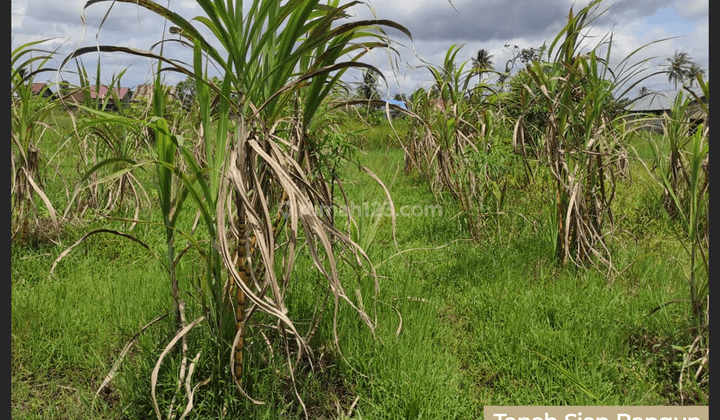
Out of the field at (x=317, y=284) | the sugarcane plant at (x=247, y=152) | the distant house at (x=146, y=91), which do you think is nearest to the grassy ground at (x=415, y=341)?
the field at (x=317, y=284)

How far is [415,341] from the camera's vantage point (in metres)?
1.63

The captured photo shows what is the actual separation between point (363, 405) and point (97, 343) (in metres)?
0.95

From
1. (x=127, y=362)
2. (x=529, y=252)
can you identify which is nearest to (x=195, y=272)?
(x=127, y=362)

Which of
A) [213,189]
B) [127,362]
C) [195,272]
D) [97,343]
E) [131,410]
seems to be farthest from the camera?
[195,272]

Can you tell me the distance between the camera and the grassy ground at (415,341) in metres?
1.37

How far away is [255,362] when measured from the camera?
52.2 inches

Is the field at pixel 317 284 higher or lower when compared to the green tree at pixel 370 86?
lower

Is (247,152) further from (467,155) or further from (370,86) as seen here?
(467,155)

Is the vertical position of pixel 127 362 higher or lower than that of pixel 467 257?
lower

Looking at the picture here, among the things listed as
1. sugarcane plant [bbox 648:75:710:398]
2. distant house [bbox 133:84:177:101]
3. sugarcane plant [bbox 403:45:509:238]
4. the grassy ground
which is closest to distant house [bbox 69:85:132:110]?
distant house [bbox 133:84:177:101]

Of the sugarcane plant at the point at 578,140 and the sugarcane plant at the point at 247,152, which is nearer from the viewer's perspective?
the sugarcane plant at the point at 247,152

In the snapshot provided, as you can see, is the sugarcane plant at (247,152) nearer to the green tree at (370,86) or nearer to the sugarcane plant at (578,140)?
the green tree at (370,86)

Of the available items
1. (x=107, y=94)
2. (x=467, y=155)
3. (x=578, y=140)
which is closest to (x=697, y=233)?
(x=578, y=140)

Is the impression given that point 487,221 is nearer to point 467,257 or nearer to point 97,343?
point 467,257
